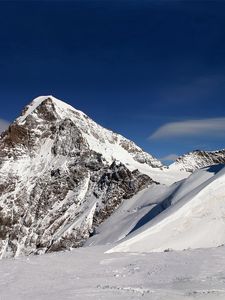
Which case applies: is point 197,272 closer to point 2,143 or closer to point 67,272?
point 67,272

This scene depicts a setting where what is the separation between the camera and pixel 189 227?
105ft

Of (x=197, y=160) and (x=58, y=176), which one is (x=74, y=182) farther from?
(x=197, y=160)

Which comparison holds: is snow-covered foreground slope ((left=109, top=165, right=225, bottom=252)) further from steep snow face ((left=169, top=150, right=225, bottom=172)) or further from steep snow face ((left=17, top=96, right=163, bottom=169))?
steep snow face ((left=169, top=150, right=225, bottom=172))

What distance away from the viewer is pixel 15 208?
104438mm

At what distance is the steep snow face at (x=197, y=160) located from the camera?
135m

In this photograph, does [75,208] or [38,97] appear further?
[38,97]

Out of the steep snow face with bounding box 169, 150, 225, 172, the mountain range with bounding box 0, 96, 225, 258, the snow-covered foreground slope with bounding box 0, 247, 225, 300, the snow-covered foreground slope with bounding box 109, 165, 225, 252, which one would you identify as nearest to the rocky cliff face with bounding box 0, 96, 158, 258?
the mountain range with bounding box 0, 96, 225, 258

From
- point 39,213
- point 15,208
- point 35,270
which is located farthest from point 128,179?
point 35,270

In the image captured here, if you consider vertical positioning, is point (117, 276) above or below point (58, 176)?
below

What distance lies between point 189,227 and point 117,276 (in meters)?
13.8

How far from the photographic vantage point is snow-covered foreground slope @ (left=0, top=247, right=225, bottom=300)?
50.5 feet

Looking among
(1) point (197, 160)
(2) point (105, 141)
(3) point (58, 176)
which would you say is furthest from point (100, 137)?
(1) point (197, 160)

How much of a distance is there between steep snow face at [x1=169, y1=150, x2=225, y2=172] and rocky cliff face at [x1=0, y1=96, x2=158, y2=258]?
15459mm

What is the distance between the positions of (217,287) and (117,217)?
178 ft
